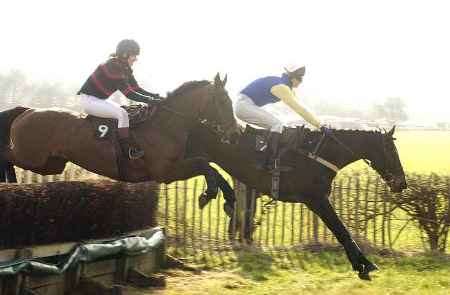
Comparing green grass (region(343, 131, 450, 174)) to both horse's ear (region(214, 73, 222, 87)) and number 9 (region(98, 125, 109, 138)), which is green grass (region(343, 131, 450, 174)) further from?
number 9 (region(98, 125, 109, 138))

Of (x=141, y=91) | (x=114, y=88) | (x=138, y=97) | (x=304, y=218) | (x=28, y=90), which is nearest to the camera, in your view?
(x=114, y=88)

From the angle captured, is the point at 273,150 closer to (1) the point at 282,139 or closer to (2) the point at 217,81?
(1) the point at 282,139

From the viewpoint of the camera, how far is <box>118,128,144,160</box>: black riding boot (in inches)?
269

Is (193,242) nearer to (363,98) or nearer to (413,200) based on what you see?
(413,200)

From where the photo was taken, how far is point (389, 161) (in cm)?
748

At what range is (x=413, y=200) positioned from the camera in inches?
368

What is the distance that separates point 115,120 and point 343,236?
10.5ft

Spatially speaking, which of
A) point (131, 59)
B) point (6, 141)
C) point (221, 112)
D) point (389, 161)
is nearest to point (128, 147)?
point (131, 59)

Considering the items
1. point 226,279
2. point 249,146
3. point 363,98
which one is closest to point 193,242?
point 226,279

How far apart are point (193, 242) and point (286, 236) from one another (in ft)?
6.67

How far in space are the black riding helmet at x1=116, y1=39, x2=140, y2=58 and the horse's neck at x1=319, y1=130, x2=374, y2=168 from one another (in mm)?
2781

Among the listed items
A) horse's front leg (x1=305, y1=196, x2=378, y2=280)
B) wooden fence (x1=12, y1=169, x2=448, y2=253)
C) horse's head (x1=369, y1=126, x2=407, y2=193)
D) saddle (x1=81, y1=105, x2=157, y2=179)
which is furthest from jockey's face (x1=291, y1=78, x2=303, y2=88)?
wooden fence (x1=12, y1=169, x2=448, y2=253)

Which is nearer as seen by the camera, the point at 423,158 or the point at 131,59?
the point at 131,59

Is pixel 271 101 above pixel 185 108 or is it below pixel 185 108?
above
